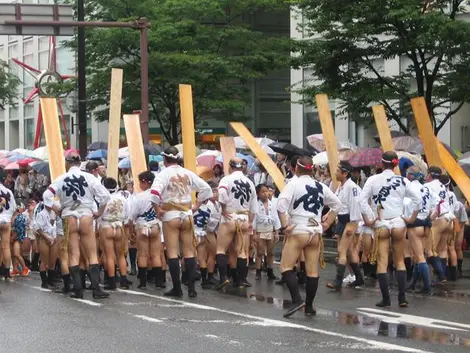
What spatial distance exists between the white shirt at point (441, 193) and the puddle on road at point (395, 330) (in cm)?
383

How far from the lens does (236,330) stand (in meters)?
11.8

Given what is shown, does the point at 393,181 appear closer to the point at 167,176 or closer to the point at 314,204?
the point at 314,204

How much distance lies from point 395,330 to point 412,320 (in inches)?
38.4

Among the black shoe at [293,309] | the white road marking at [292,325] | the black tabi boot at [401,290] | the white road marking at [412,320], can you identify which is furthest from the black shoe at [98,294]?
the black tabi boot at [401,290]

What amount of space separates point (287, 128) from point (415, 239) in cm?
3166

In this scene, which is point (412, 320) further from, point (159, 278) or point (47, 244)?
point (47, 244)

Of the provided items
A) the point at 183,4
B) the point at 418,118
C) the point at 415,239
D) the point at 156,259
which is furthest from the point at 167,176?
the point at 183,4

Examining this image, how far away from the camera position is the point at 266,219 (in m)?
18.2

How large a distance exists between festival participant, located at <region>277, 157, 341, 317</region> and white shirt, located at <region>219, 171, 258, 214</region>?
2979mm

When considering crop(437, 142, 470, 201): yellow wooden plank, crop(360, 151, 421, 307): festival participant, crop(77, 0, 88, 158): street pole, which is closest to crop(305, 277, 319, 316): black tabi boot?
crop(360, 151, 421, 307): festival participant

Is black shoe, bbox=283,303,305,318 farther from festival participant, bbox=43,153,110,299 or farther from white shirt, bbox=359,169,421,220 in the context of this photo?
festival participant, bbox=43,153,110,299

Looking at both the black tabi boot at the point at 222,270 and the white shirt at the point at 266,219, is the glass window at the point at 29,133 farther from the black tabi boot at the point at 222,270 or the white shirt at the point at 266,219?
the black tabi boot at the point at 222,270

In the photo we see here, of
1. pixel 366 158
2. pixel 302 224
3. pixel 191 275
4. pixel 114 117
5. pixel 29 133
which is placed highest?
pixel 29 133

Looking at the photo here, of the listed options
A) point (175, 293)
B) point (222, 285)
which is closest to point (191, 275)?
point (175, 293)
